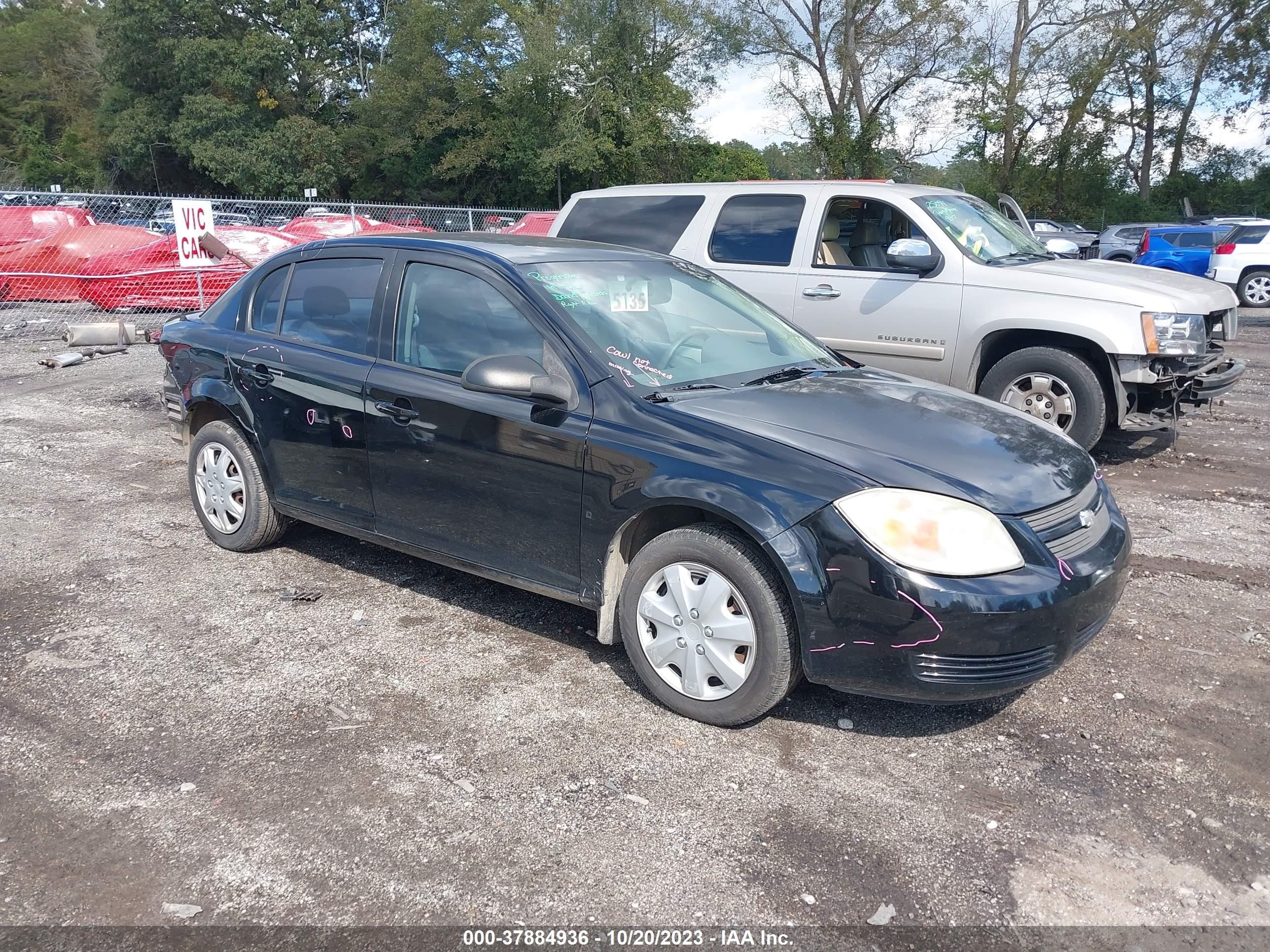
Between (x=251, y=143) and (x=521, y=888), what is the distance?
178 ft

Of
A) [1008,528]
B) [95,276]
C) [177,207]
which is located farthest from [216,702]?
[95,276]

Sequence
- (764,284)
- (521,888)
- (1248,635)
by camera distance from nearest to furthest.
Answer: (521,888)
(1248,635)
(764,284)

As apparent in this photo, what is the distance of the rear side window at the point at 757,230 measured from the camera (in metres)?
7.71

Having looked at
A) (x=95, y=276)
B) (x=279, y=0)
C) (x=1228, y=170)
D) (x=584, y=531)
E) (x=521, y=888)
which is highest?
(x=279, y=0)

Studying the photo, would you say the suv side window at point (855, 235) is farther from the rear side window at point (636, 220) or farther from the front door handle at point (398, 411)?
the front door handle at point (398, 411)

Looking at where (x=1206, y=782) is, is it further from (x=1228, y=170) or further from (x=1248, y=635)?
(x=1228, y=170)

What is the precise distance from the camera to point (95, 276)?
13484mm

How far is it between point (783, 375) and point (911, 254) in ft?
10.2

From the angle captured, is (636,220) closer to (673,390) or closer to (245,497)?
(245,497)

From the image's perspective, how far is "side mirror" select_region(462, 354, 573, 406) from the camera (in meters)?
3.80

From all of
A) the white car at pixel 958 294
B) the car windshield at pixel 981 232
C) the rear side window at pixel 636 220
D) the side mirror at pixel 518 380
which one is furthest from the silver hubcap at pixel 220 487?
the car windshield at pixel 981 232

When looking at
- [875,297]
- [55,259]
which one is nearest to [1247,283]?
[875,297]

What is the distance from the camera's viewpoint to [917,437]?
368cm

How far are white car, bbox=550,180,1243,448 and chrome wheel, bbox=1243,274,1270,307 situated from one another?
43.4ft
